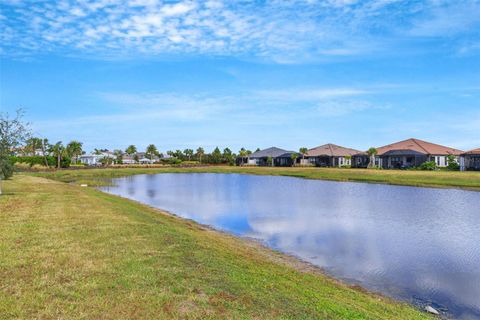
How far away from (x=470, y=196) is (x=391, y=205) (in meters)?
13.7

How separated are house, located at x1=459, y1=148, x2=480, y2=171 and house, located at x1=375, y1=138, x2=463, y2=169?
1141 centimetres

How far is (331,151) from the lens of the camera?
116250 millimetres

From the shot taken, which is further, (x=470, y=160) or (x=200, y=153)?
(x=200, y=153)

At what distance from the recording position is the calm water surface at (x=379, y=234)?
14.8 metres

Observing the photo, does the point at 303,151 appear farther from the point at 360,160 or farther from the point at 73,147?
the point at 73,147

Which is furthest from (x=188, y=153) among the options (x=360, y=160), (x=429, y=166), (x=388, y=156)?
(x=429, y=166)

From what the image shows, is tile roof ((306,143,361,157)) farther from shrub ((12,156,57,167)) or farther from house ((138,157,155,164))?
house ((138,157,155,164))

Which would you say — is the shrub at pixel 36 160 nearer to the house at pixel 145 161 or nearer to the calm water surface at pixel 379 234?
the house at pixel 145 161

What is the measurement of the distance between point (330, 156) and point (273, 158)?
2605 centimetres

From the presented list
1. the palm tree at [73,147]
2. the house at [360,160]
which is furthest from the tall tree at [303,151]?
the palm tree at [73,147]

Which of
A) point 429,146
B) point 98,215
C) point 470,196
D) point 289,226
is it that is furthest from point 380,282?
point 429,146

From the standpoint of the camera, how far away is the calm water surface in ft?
48.4

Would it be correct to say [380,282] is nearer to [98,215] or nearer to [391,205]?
[98,215]

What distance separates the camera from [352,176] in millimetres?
74125
